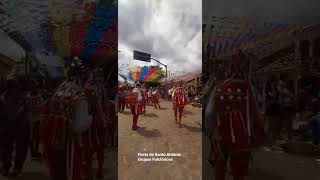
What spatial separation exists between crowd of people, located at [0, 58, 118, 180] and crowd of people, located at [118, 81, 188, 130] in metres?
0.11

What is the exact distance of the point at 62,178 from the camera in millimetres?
3625

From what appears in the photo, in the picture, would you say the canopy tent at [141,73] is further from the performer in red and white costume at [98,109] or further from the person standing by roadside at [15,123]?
the person standing by roadside at [15,123]

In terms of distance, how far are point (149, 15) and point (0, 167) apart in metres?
1.70

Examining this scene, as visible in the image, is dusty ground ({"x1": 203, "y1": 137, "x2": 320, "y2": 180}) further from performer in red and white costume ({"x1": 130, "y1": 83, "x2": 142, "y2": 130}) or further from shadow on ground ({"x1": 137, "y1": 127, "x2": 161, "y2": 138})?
performer in red and white costume ({"x1": 130, "y1": 83, "x2": 142, "y2": 130})

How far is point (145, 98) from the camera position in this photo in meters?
3.65

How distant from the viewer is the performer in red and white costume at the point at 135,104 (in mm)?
3570

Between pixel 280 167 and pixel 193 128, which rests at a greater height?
pixel 193 128

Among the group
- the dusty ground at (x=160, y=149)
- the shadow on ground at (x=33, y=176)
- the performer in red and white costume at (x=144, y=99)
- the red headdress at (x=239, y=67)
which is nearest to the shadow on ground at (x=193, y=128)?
the dusty ground at (x=160, y=149)

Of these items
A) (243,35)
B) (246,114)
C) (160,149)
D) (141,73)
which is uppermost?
(243,35)

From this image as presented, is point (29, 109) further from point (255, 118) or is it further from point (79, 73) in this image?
point (255, 118)

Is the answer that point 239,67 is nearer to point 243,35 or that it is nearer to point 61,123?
point 243,35

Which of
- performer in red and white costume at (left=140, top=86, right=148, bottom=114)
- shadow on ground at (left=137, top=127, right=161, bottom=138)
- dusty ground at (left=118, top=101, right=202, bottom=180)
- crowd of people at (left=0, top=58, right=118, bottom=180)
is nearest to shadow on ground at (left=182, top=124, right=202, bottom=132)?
dusty ground at (left=118, top=101, right=202, bottom=180)

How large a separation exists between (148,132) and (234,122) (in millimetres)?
681

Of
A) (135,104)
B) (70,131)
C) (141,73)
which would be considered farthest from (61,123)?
(141,73)
